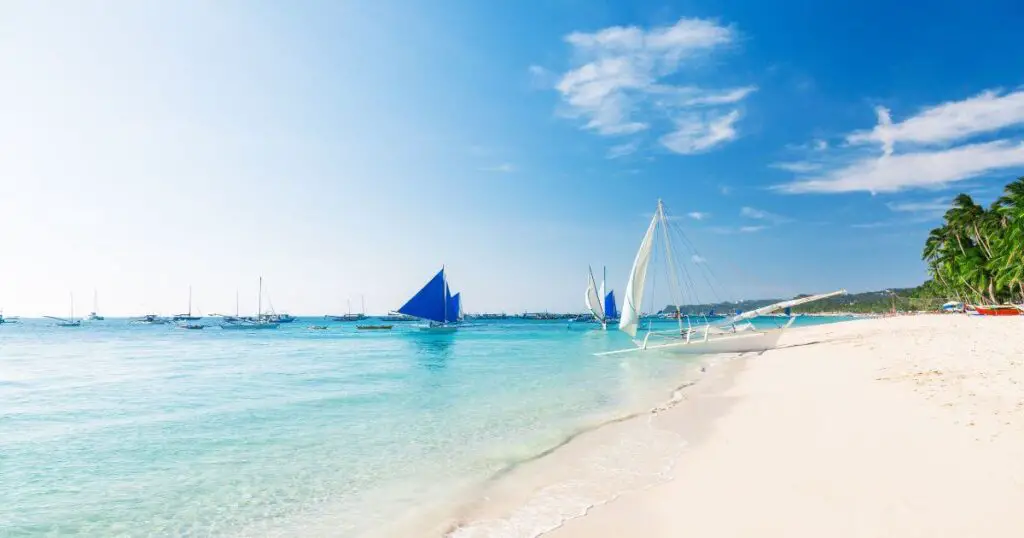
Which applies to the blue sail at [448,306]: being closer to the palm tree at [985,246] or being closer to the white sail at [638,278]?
the white sail at [638,278]

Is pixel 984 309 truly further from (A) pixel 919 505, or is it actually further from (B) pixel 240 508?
(B) pixel 240 508

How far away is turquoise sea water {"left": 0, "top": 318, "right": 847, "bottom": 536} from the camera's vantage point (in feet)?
25.0

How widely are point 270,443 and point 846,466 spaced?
12019mm

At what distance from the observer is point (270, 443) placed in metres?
11.8

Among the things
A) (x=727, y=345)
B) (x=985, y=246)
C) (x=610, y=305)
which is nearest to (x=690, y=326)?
(x=727, y=345)

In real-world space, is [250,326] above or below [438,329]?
above

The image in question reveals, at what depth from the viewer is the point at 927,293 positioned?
358 ft

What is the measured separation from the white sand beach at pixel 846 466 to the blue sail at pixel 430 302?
62.0 metres

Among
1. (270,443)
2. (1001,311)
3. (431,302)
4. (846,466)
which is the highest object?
(431,302)

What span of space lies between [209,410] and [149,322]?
20260 centimetres

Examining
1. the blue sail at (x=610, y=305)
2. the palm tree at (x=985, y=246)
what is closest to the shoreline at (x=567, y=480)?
the palm tree at (x=985, y=246)

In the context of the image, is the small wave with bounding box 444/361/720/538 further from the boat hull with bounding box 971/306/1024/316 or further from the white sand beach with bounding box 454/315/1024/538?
the boat hull with bounding box 971/306/1024/316

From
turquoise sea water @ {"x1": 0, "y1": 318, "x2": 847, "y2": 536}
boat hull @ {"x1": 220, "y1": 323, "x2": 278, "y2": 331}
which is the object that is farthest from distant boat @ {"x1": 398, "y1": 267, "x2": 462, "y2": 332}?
boat hull @ {"x1": 220, "y1": 323, "x2": 278, "y2": 331}

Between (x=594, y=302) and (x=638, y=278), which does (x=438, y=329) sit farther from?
(x=638, y=278)
